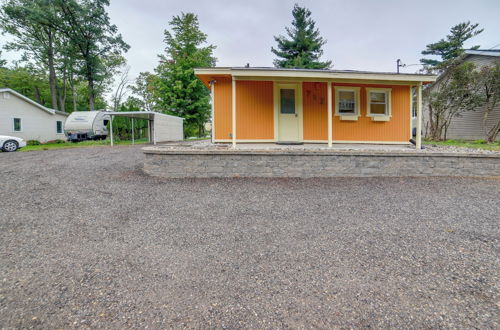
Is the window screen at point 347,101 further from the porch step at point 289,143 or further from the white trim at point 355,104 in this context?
the porch step at point 289,143

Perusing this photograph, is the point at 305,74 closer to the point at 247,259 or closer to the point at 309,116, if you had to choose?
the point at 309,116

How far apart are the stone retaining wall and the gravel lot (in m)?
1.14

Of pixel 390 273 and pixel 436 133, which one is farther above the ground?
pixel 436 133

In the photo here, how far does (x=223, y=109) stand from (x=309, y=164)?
387 centimetres

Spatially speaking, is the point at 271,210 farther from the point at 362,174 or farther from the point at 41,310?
the point at 362,174

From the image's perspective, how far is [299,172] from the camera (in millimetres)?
5586

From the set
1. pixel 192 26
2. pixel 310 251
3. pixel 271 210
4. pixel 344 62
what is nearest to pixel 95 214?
pixel 271 210

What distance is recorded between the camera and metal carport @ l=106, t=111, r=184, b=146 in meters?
12.2

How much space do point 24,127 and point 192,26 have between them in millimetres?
14404

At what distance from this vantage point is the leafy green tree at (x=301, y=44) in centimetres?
2086

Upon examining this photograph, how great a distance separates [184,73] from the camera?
17281 mm

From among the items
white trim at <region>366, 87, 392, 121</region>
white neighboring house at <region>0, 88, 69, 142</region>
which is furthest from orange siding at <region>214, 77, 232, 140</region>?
white neighboring house at <region>0, 88, 69, 142</region>

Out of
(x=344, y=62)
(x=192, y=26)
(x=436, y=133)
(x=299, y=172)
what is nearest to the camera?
(x=299, y=172)

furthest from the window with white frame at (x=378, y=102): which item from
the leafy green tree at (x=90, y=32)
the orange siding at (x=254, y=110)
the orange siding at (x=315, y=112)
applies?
the leafy green tree at (x=90, y=32)
